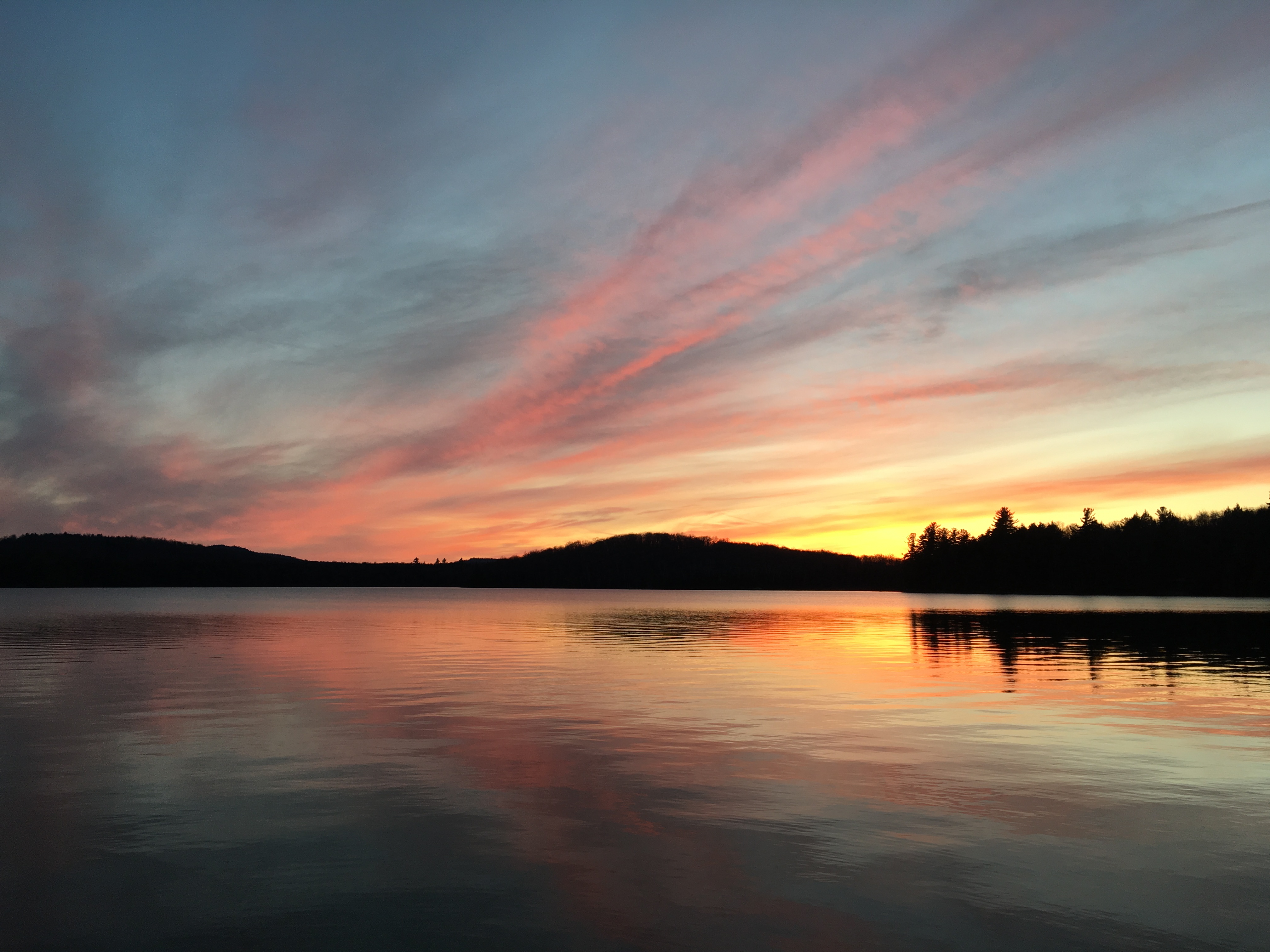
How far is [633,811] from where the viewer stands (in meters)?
15.2

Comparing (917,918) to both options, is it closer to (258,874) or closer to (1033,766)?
(258,874)

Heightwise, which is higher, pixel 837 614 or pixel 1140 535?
pixel 1140 535

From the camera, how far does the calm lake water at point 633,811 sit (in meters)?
10.2

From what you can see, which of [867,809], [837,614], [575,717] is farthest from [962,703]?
[837,614]

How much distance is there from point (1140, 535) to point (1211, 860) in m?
218

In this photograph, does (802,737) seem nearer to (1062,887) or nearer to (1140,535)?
(1062,887)

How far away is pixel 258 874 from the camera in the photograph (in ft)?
38.7

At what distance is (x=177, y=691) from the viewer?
31.5 metres

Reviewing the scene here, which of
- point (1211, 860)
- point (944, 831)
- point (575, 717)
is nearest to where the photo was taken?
point (1211, 860)

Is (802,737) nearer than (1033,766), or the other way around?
(1033,766)

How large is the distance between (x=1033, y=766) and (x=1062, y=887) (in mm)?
8507

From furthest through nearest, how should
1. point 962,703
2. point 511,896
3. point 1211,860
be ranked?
point 962,703 < point 1211,860 < point 511,896

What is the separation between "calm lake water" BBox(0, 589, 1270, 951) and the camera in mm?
10211

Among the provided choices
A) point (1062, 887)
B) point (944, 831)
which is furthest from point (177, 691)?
point (1062, 887)
